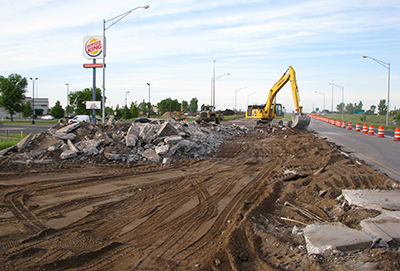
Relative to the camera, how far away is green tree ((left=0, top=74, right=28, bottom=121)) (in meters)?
56.9

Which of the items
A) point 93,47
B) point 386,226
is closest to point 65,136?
point 93,47

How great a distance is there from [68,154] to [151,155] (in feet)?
11.8

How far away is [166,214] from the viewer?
6.67 metres

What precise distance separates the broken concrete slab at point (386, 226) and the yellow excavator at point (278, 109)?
23.3 m

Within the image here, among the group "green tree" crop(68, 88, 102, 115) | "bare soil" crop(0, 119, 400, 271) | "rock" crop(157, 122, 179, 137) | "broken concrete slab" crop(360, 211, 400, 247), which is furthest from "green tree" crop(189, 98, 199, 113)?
"broken concrete slab" crop(360, 211, 400, 247)

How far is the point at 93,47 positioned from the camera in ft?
74.4

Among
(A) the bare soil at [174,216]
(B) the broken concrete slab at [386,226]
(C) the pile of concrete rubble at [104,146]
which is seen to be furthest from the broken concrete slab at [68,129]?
(B) the broken concrete slab at [386,226]

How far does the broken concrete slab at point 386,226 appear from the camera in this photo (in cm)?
476

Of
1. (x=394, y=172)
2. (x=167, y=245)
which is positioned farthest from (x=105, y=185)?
(x=394, y=172)

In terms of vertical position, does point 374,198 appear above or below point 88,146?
below

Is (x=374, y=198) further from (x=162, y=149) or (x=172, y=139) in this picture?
(x=172, y=139)

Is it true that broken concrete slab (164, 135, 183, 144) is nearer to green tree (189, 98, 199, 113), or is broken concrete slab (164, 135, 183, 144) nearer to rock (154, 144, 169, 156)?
rock (154, 144, 169, 156)

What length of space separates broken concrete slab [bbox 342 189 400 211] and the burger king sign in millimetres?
20416

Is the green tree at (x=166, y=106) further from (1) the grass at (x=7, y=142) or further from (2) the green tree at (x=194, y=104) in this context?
(1) the grass at (x=7, y=142)
